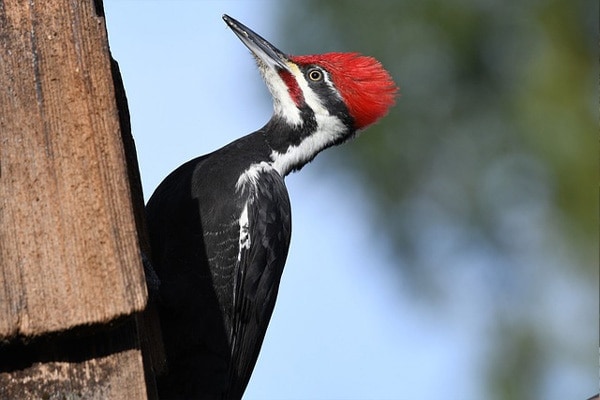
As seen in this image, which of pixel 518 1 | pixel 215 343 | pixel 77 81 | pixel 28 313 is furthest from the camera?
pixel 518 1

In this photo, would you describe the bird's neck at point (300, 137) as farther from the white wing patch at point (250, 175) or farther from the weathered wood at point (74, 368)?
the weathered wood at point (74, 368)

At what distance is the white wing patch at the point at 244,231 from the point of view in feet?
14.9

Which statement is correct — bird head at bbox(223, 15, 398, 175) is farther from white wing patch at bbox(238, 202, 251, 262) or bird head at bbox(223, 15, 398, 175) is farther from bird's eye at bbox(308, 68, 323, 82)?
white wing patch at bbox(238, 202, 251, 262)

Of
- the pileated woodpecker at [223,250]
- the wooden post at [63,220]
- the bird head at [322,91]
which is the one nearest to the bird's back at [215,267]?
the pileated woodpecker at [223,250]

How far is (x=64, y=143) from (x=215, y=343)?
166 centimetres

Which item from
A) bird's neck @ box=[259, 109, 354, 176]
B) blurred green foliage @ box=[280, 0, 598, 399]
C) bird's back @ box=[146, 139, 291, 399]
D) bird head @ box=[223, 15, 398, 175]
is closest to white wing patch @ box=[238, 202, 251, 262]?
bird's back @ box=[146, 139, 291, 399]

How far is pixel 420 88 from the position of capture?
6.31 m

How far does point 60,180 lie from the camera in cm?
278

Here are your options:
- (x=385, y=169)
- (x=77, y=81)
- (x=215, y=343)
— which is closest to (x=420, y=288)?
(x=385, y=169)

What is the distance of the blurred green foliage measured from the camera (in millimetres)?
5582

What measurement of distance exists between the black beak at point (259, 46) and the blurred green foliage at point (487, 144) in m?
1.04

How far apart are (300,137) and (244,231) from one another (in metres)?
0.72

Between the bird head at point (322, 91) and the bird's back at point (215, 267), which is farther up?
the bird head at point (322, 91)

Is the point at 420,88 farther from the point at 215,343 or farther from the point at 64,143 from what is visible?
the point at 64,143
